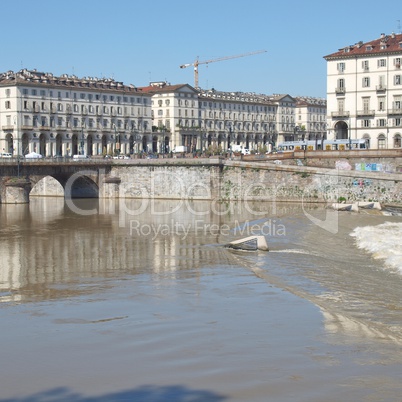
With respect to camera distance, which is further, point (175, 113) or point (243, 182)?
point (175, 113)

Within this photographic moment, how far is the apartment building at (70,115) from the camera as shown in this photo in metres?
112

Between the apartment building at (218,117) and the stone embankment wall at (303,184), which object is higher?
the apartment building at (218,117)

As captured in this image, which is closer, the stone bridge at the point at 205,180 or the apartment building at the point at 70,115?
the stone bridge at the point at 205,180

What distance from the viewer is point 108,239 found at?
39719 mm

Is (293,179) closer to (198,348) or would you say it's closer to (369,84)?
(369,84)

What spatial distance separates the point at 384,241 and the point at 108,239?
15.0m

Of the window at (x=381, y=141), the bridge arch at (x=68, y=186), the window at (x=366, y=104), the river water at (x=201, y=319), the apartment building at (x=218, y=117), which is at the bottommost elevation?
the river water at (x=201, y=319)

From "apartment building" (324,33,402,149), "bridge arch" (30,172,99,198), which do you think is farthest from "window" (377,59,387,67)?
"bridge arch" (30,172,99,198)

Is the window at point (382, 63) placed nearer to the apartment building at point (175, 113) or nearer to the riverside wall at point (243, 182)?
the riverside wall at point (243, 182)

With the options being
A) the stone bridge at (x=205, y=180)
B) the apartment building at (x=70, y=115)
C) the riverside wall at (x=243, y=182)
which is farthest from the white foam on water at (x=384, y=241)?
the apartment building at (x=70, y=115)

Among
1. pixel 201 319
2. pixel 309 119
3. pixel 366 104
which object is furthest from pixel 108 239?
pixel 309 119

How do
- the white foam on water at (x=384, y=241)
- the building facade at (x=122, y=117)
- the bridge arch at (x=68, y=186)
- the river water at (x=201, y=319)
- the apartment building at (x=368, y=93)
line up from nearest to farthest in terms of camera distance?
the river water at (x=201, y=319), the white foam on water at (x=384, y=241), the bridge arch at (x=68, y=186), the apartment building at (x=368, y=93), the building facade at (x=122, y=117)

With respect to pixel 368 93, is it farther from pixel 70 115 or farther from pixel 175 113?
pixel 175 113

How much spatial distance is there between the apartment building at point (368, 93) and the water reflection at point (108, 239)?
2574 cm
